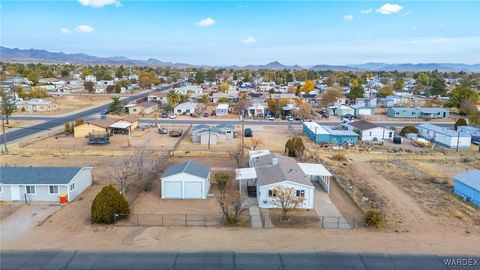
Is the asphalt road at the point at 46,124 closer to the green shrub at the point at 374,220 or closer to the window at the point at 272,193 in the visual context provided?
the window at the point at 272,193

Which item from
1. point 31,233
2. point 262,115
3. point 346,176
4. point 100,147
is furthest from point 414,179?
point 262,115

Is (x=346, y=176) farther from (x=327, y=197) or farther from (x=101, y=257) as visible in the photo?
(x=101, y=257)

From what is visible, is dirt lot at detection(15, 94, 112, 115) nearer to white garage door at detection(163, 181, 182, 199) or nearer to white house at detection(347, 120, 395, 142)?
white garage door at detection(163, 181, 182, 199)

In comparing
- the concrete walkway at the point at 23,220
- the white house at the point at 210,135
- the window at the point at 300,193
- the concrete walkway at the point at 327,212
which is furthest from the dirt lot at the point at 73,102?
the window at the point at 300,193

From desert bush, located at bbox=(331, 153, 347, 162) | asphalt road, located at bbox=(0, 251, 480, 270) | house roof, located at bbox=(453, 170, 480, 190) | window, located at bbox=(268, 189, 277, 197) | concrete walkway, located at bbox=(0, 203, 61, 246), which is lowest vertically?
concrete walkway, located at bbox=(0, 203, 61, 246)

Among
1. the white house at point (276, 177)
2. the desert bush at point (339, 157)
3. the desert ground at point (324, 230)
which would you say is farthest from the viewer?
the desert bush at point (339, 157)

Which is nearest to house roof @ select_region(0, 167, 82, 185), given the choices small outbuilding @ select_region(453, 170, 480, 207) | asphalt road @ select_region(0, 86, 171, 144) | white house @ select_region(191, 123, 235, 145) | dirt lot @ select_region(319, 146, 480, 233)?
white house @ select_region(191, 123, 235, 145)

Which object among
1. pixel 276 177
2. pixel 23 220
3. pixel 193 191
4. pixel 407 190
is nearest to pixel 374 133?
pixel 407 190
